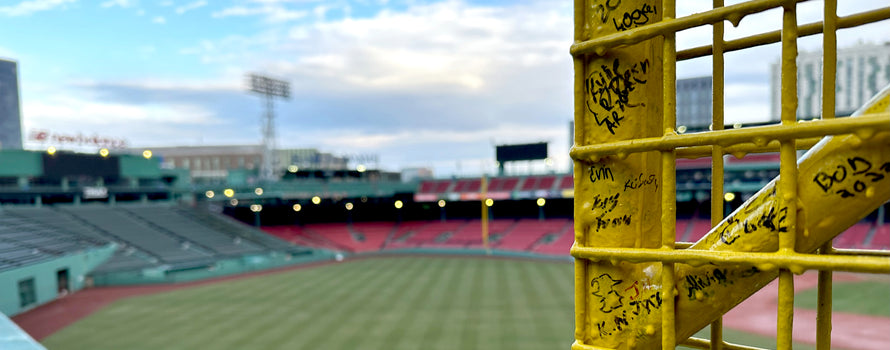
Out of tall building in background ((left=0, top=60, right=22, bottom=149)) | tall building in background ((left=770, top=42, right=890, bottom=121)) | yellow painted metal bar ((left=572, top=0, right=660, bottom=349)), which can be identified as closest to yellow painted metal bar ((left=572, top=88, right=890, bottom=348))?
yellow painted metal bar ((left=572, top=0, right=660, bottom=349))

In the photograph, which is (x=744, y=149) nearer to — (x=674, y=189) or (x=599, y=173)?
(x=674, y=189)

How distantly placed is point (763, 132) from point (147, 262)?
40.3m

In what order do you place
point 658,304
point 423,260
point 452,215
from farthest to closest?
point 452,215 < point 423,260 < point 658,304

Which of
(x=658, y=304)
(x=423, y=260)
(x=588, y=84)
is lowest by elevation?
(x=423, y=260)

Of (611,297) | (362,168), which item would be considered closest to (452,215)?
(362,168)

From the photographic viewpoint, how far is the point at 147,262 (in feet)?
110

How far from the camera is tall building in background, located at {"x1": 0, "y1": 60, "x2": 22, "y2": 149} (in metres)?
44.9

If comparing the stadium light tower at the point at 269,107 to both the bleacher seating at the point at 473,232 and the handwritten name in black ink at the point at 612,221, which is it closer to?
the bleacher seating at the point at 473,232

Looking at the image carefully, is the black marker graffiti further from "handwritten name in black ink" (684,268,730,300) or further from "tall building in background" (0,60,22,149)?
"tall building in background" (0,60,22,149)

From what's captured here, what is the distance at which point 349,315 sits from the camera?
65.6 feet

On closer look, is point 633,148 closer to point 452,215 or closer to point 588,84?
point 588,84

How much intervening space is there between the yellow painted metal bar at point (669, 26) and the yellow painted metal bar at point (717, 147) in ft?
2.58

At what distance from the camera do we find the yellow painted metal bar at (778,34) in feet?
7.13

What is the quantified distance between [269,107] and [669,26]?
61066mm
